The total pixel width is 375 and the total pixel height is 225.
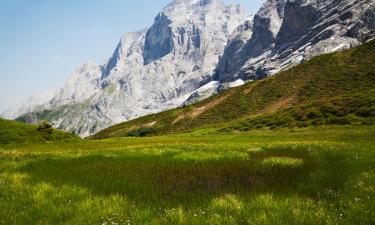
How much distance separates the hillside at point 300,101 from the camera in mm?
78312

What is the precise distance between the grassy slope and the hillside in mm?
37064

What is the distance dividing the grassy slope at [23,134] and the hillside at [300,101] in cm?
3706

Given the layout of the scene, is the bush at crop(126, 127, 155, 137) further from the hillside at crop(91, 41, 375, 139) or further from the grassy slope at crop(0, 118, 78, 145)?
the grassy slope at crop(0, 118, 78, 145)

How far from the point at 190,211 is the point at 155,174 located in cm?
603

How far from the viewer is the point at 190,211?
9.42m

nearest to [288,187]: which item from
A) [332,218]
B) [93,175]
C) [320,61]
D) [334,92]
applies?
[332,218]

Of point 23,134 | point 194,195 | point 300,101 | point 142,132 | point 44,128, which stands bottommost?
point 194,195

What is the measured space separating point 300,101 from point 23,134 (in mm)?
68138

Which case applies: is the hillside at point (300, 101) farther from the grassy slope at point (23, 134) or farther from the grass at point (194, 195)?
the grass at point (194, 195)

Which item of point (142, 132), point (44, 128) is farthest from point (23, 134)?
point (142, 132)

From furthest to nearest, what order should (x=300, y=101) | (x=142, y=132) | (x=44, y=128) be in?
(x=142, y=132) → (x=300, y=101) → (x=44, y=128)

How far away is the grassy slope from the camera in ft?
238

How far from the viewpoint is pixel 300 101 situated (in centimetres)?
10369

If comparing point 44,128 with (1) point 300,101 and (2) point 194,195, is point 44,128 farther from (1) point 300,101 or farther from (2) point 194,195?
(2) point 194,195
